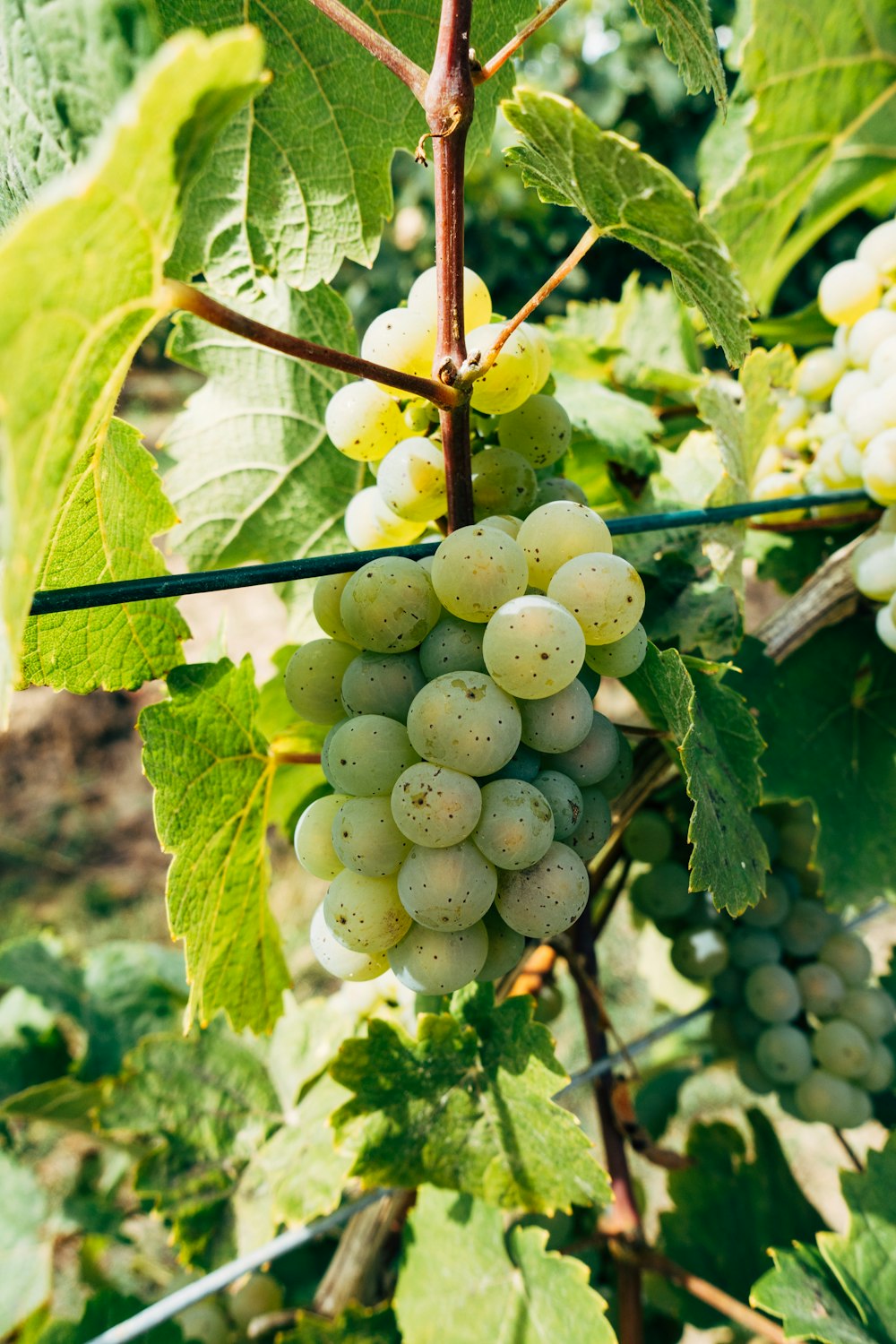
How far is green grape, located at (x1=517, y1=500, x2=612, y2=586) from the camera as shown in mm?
591

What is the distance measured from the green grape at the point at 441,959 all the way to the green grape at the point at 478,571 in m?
0.20

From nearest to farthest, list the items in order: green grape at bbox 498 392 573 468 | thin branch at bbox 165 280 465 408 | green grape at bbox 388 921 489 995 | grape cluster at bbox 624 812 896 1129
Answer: thin branch at bbox 165 280 465 408, green grape at bbox 388 921 489 995, green grape at bbox 498 392 573 468, grape cluster at bbox 624 812 896 1129

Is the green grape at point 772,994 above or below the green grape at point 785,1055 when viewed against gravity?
above

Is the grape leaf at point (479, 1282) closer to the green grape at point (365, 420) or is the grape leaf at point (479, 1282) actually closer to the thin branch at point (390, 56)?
the green grape at point (365, 420)

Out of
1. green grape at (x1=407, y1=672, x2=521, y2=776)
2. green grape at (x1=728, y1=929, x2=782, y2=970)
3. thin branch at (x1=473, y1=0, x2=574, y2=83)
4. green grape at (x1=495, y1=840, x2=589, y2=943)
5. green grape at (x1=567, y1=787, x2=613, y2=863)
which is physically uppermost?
thin branch at (x1=473, y1=0, x2=574, y2=83)

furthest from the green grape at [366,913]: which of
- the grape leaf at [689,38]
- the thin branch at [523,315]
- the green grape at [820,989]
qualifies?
the green grape at [820,989]

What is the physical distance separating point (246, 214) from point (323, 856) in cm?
50

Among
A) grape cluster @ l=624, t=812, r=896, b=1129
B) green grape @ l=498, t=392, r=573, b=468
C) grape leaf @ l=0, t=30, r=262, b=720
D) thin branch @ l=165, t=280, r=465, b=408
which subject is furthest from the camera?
grape cluster @ l=624, t=812, r=896, b=1129

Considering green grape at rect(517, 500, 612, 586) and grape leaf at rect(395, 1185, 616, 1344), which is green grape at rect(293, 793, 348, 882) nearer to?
green grape at rect(517, 500, 612, 586)

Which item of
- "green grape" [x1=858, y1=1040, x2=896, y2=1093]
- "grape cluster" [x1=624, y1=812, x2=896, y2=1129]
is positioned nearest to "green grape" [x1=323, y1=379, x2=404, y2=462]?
"grape cluster" [x1=624, y1=812, x2=896, y2=1129]

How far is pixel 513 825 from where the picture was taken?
54cm

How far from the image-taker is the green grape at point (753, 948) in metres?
1.06

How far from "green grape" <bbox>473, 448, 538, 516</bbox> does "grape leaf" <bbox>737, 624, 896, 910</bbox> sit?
1.22 feet

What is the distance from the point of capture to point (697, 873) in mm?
567
